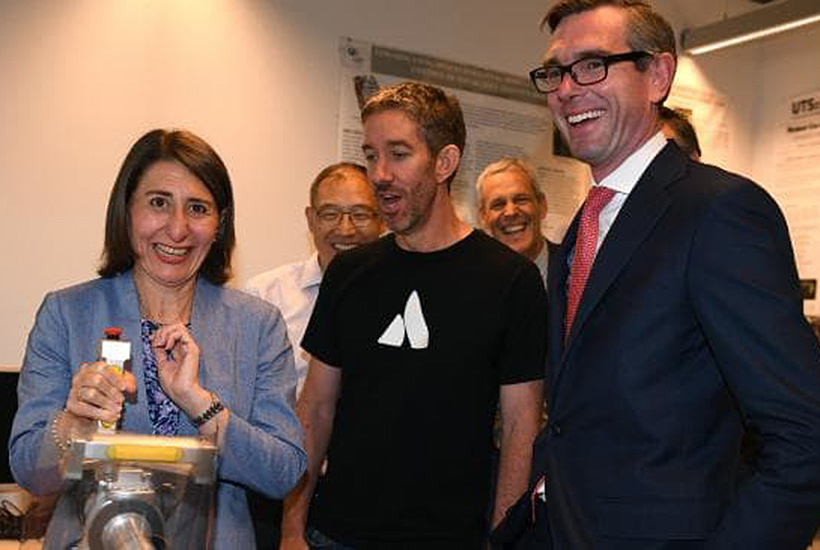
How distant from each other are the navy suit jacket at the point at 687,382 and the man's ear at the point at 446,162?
0.77 meters

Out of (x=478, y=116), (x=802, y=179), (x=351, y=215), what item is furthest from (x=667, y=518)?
(x=802, y=179)

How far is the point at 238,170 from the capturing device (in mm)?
3453

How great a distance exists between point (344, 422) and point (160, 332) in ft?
2.35

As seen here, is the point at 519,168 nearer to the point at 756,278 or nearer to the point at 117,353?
the point at 756,278

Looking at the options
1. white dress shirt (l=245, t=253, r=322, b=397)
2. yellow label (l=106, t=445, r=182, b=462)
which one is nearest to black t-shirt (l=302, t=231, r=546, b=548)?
white dress shirt (l=245, t=253, r=322, b=397)

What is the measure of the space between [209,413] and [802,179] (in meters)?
4.15

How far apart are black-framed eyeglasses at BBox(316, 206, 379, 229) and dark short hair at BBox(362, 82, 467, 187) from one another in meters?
0.68

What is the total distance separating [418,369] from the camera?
75.5 inches

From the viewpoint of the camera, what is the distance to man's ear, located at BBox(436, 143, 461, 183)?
6.97 ft

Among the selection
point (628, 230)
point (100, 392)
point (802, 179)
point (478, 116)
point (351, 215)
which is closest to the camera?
point (100, 392)

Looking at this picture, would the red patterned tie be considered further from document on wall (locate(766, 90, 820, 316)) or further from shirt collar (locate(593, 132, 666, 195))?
document on wall (locate(766, 90, 820, 316))

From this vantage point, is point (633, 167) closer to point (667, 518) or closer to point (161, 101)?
point (667, 518)

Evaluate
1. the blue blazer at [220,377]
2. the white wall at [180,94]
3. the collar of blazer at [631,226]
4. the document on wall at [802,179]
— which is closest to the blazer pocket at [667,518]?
the collar of blazer at [631,226]

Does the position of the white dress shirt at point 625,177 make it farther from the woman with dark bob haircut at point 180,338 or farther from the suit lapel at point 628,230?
the woman with dark bob haircut at point 180,338
